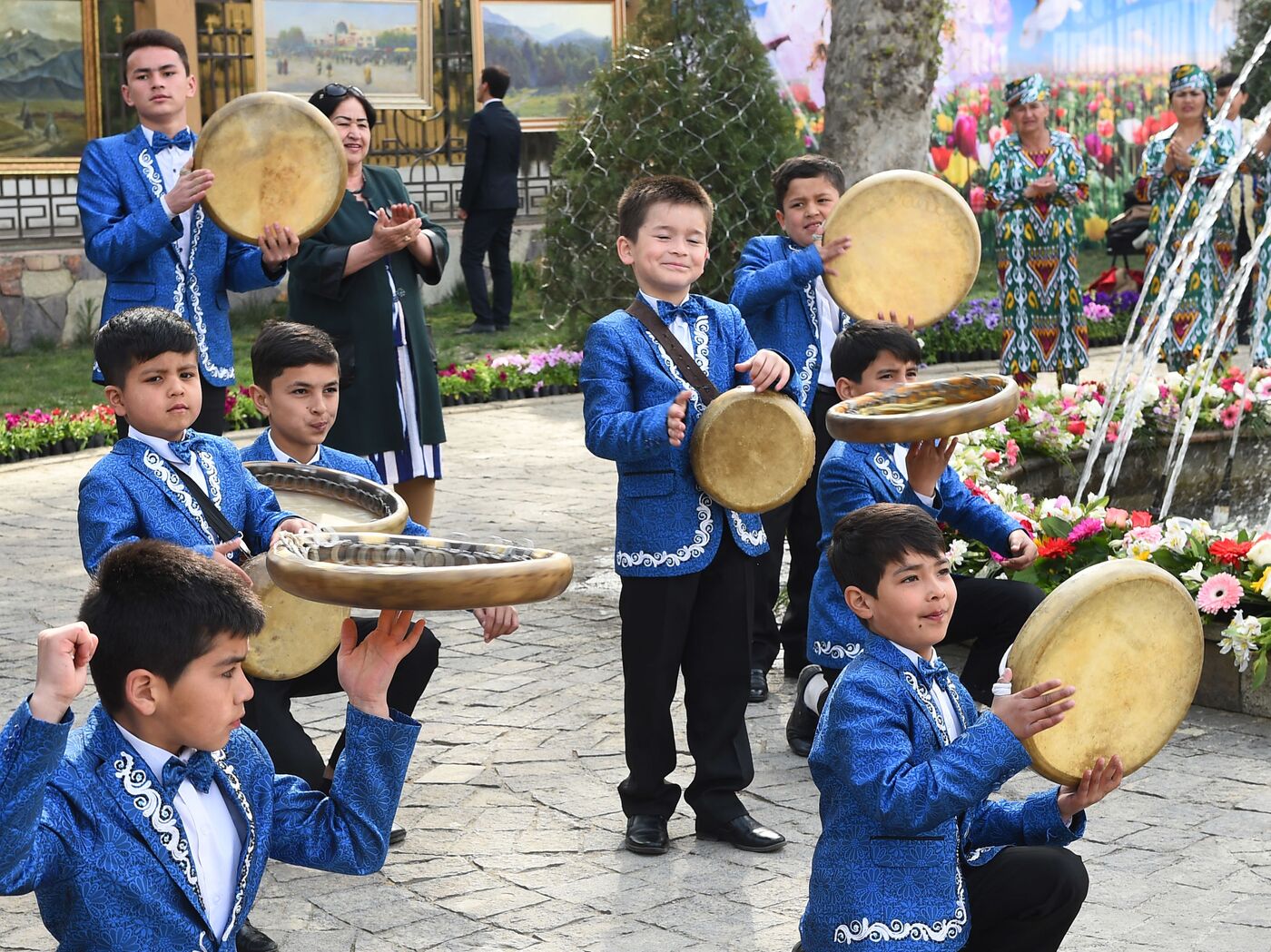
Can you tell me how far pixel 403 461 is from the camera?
19.8 feet

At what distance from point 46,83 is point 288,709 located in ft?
38.8

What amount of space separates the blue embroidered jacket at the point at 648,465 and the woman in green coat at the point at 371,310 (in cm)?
146

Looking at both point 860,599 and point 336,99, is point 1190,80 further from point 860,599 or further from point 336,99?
point 860,599

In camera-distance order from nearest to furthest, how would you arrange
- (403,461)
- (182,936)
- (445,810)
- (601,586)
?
1. (182,936)
2. (445,810)
3. (403,461)
4. (601,586)

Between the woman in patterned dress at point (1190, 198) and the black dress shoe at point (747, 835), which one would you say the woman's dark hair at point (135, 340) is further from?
the woman in patterned dress at point (1190, 198)

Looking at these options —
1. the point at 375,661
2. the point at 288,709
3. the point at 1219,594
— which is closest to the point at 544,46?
the point at 1219,594

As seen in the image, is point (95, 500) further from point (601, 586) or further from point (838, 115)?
point (838, 115)

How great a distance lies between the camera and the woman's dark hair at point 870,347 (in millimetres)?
4711

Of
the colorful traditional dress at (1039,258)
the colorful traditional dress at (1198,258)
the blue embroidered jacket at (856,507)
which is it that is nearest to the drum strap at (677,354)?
the blue embroidered jacket at (856,507)

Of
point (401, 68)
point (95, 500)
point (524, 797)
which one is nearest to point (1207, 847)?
point (524, 797)

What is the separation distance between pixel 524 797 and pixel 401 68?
12.5 meters

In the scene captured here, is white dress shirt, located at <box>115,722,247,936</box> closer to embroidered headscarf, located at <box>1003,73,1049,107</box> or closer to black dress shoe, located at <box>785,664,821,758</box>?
black dress shoe, located at <box>785,664,821,758</box>

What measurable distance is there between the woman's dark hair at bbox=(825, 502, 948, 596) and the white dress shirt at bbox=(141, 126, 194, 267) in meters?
3.02

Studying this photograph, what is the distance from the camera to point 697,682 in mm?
4559
